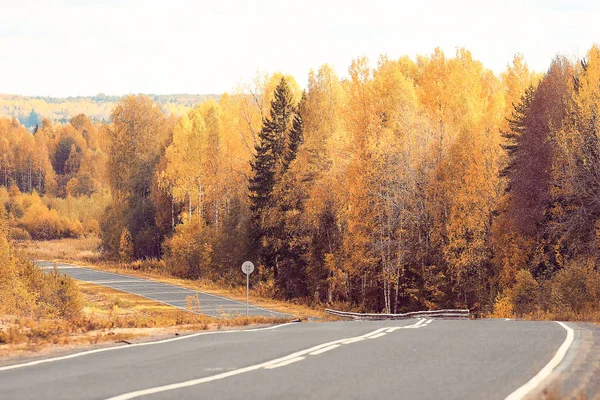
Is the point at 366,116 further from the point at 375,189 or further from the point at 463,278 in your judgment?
the point at 463,278

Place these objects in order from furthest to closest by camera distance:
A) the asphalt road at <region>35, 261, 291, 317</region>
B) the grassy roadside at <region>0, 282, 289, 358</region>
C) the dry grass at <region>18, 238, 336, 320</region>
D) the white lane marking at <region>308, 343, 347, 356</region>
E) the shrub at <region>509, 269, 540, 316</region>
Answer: the dry grass at <region>18, 238, 336, 320</region>, the asphalt road at <region>35, 261, 291, 317</region>, the shrub at <region>509, 269, 540, 316</region>, the grassy roadside at <region>0, 282, 289, 358</region>, the white lane marking at <region>308, 343, 347, 356</region>

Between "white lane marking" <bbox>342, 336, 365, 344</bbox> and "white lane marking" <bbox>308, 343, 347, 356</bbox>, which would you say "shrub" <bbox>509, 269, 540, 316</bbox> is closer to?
"white lane marking" <bbox>342, 336, 365, 344</bbox>

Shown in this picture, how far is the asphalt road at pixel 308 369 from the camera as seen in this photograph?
6.95 metres

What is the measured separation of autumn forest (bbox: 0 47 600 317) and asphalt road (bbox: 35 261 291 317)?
179 inches

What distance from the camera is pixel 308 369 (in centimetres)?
830

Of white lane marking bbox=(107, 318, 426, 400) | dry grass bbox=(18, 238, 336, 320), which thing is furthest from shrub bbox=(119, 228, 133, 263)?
white lane marking bbox=(107, 318, 426, 400)

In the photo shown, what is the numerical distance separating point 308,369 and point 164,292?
45.4 meters

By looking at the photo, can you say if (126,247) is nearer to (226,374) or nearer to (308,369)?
(308,369)

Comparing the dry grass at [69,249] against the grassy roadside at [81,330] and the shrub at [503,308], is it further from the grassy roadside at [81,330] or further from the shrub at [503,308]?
the grassy roadside at [81,330]

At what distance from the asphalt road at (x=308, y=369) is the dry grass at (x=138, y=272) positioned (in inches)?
973

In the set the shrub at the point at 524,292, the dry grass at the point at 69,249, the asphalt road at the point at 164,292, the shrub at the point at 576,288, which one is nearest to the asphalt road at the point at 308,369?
the shrub at the point at 576,288

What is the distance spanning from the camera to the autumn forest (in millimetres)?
35531

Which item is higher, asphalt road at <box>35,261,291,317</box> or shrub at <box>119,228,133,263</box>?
shrub at <box>119,228,133,263</box>

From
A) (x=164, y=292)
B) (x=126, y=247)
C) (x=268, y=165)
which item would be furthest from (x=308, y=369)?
(x=126, y=247)
